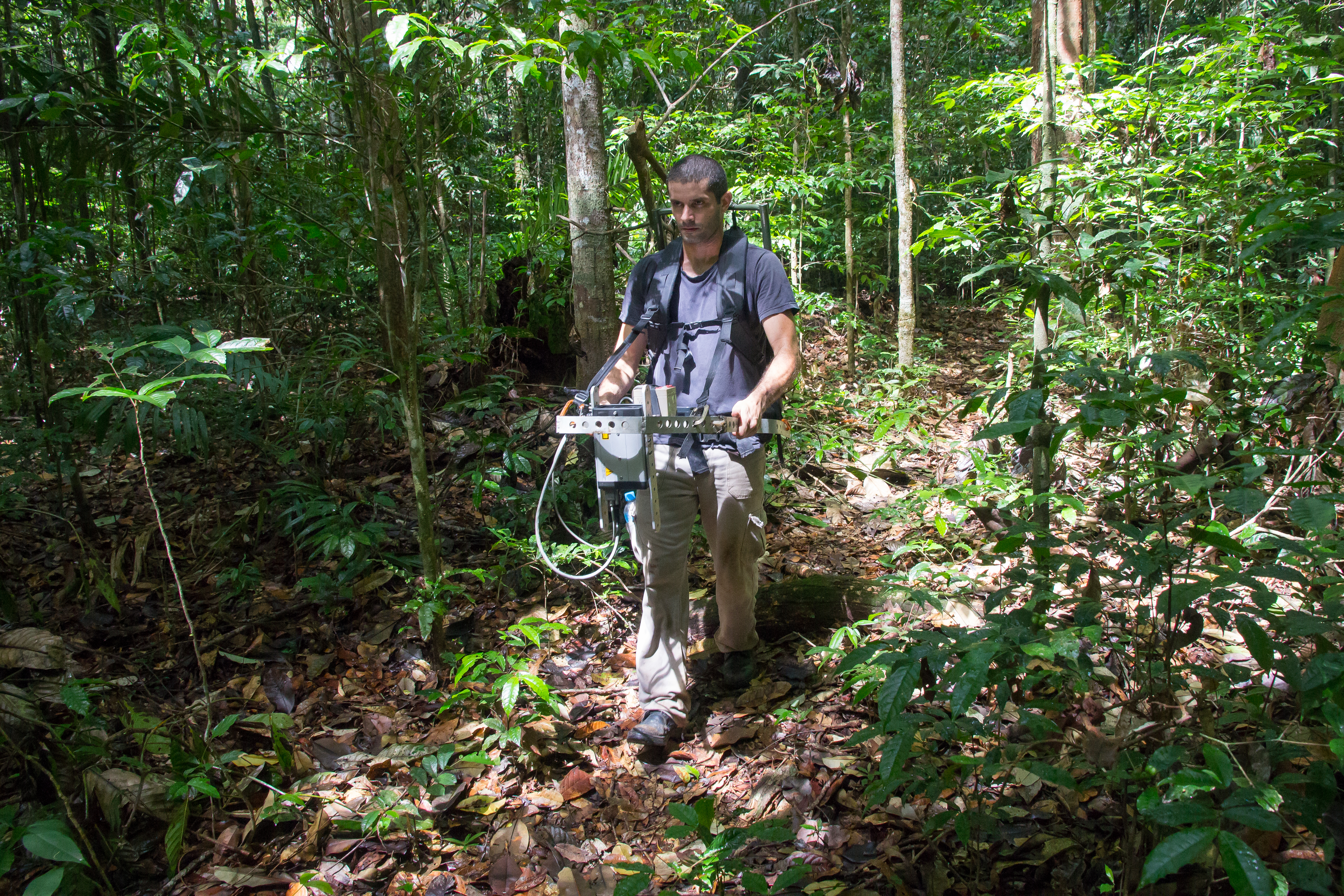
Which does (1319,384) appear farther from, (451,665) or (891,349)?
(891,349)

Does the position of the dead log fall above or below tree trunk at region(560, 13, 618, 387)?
below

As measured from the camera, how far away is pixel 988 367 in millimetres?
9258

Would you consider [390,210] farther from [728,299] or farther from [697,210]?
[728,299]

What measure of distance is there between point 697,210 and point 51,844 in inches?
109

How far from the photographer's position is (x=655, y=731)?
9.90 ft

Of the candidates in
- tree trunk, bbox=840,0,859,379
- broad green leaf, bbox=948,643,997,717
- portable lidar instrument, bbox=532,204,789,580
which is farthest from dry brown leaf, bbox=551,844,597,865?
tree trunk, bbox=840,0,859,379

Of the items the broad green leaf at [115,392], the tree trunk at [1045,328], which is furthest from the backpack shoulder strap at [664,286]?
the broad green leaf at [115,392]

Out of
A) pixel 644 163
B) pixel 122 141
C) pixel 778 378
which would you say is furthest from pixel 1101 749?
pixel 122 141

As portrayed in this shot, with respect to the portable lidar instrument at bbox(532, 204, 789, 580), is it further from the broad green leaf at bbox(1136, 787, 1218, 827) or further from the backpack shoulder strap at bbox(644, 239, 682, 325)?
the broad green leaf at bbox(1136, 787, 1218, 827)

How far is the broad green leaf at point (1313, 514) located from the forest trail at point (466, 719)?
1.19 m

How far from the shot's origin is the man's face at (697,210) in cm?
297

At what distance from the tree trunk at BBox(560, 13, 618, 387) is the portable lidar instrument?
1541mm

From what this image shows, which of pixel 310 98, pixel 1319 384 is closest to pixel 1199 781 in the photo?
pixel 1319 384

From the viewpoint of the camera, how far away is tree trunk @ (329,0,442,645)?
297 cm
